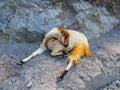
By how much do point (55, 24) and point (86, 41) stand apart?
2.18 ft

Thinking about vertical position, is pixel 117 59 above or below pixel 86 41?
below

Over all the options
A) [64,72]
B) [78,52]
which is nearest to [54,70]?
[64,72]

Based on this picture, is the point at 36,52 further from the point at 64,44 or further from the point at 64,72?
the point at 64,72

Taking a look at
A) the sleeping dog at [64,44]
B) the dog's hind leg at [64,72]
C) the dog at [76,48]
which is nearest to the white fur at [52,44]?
the sleeping dog at [64,44]

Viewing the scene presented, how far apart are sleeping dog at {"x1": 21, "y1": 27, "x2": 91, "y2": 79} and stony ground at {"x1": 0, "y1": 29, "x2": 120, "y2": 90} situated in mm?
88

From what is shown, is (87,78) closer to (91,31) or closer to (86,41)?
(86,41)

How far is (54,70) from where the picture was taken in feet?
15.4

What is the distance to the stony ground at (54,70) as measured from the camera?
14.9 ft

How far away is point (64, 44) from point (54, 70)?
432mm

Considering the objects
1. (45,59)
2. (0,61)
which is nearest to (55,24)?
(45,59)

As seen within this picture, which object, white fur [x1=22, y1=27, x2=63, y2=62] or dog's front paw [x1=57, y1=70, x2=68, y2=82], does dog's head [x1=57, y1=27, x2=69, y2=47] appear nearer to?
white fur [x1=22, y1=27, x2=63, y2=62]

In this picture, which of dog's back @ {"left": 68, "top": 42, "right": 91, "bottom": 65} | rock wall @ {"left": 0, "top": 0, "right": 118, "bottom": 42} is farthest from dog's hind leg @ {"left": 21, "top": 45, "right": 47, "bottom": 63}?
dog's back @ {"left": 68, "top": 42, "right": 91, "bottom": 65}

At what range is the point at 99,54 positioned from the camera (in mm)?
5066

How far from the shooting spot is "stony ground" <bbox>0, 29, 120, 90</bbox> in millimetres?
4527
